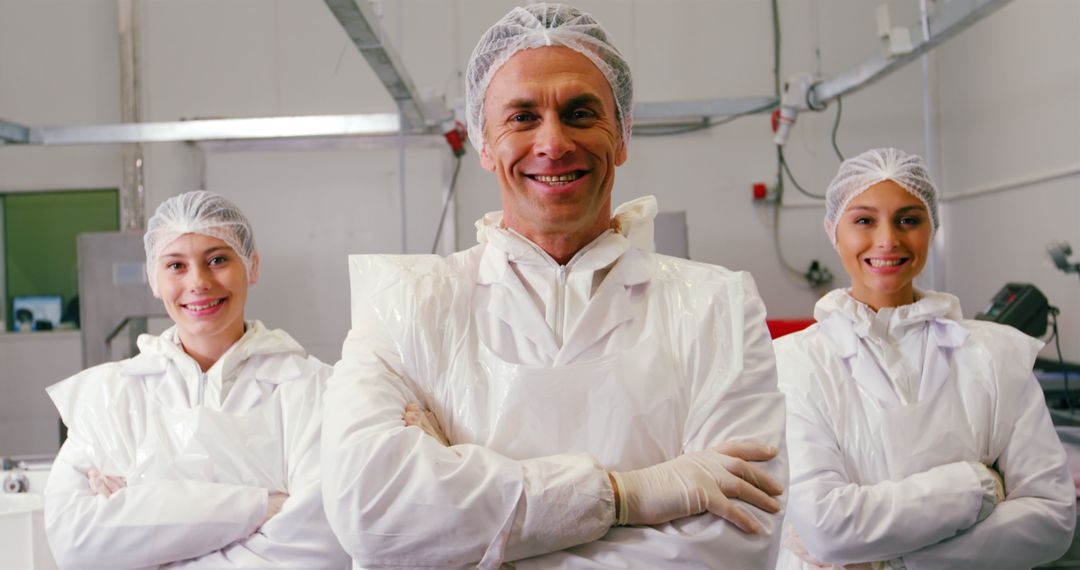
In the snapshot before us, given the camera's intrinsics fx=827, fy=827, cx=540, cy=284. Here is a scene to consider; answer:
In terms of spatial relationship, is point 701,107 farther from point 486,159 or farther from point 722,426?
point 722,426

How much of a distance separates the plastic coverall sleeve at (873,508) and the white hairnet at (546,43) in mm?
680

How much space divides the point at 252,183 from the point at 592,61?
10.5 feet

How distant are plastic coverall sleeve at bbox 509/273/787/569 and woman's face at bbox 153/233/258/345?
1.08m

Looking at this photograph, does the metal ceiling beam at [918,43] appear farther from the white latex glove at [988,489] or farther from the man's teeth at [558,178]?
the man's teeth at [558,178]

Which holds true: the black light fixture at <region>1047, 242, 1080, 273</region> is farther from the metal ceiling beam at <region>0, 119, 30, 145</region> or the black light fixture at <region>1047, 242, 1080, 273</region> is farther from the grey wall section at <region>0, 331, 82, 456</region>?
the grey wall section at <region>0, 331, 82, 456</region>

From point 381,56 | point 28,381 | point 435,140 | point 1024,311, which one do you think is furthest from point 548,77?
point 28,381

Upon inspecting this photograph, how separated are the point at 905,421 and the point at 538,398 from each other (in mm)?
781

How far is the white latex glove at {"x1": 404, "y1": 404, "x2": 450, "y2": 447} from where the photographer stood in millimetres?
997

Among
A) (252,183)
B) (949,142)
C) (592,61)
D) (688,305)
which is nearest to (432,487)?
Answer: (688,305)

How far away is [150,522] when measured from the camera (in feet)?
4.78

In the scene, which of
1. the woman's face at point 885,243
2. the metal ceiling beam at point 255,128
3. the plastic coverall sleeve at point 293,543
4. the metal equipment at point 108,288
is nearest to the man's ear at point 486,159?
the plastic coverall sleeve at point 293,543

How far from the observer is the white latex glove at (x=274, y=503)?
1.50 m

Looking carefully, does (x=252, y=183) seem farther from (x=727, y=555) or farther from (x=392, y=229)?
(x=727, y=555)

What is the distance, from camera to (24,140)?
3.15 metres
